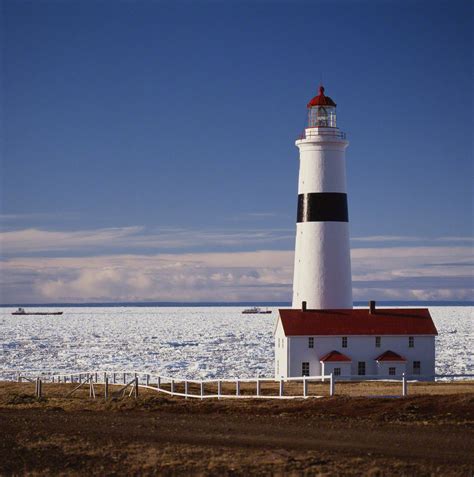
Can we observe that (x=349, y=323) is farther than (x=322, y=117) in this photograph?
No

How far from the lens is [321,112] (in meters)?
42.6

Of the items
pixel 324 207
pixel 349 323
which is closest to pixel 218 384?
pixel 349 323

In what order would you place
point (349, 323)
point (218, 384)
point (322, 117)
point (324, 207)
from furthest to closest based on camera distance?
1. point (322, 117)
2. point (324, 207)
3. point (349, 323)
4. point (218, 384)

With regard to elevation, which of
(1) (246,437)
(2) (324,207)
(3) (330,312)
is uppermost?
(2) (324,207)

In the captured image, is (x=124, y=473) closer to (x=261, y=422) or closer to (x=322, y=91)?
(x=261, y=422)

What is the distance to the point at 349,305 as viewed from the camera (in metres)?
41.8

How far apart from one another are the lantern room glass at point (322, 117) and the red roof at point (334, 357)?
9.29 m

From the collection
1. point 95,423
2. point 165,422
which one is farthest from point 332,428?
point 95,423

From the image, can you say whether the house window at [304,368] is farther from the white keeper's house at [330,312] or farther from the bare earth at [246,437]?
the bare earth at [246,437]

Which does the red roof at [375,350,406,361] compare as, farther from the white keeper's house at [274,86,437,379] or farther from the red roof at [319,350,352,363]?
the red roof at [319,350,352,363]

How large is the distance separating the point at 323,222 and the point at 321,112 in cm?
482

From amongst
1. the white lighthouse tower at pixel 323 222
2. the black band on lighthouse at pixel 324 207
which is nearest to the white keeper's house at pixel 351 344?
the white lighthouse tower at pixel 323 222

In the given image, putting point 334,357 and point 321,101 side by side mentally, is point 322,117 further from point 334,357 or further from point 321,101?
point 334,357

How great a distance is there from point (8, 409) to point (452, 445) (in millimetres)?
13599
